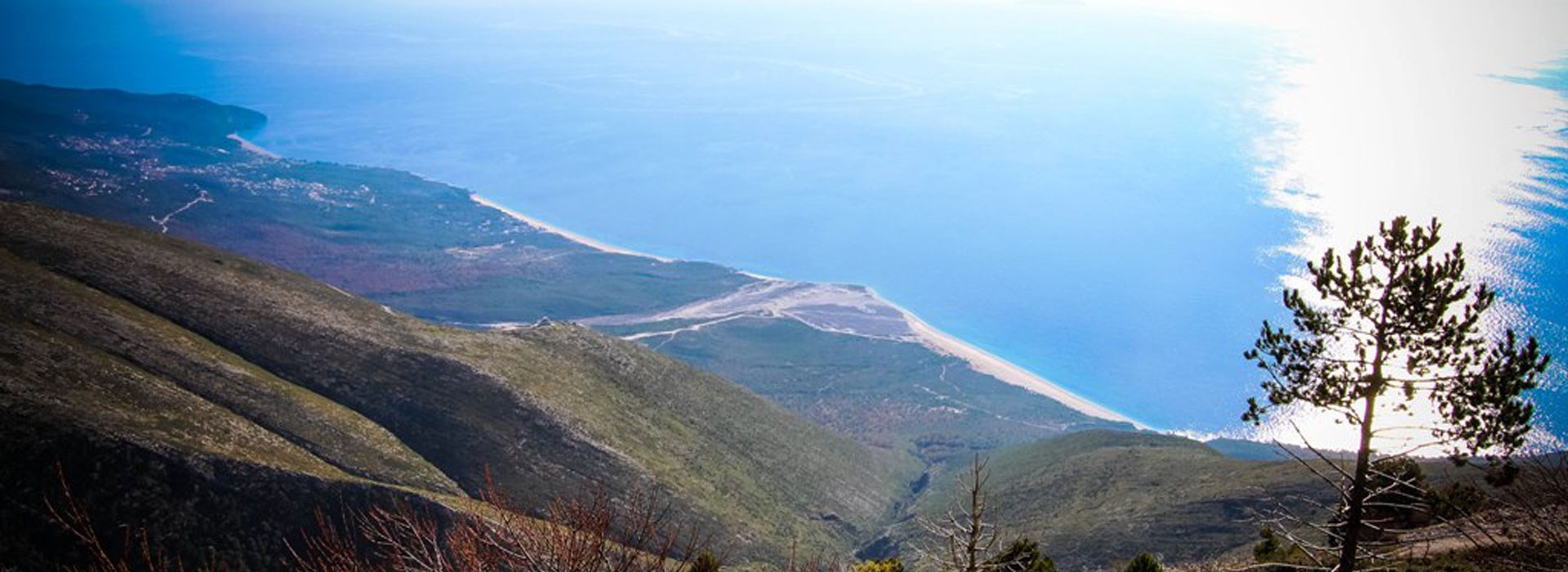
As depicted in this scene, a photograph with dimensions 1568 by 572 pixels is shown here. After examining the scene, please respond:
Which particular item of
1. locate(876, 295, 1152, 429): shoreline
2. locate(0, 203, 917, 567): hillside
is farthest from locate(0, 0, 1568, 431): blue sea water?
locate(0, 203, 917, 567): hillside

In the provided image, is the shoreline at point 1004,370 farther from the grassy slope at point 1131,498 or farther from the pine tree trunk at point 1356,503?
the pine tree trunk at point 1356,503

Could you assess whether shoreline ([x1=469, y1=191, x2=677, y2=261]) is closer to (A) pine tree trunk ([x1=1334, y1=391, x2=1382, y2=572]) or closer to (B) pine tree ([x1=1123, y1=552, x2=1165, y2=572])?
(B) pine tree ([x1=1123, y1=552, x2=1165, y2=572])

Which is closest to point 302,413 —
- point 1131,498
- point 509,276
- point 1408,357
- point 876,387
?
point 1408,357

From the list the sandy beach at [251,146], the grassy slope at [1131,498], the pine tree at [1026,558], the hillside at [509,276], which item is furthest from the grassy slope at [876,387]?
the sandy beach at [251,146]

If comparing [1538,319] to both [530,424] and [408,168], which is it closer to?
[530,424]

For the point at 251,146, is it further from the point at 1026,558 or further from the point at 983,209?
the point at 1026,558

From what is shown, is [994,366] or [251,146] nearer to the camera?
[994,366]

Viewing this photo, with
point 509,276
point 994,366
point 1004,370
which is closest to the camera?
point 1004,370
